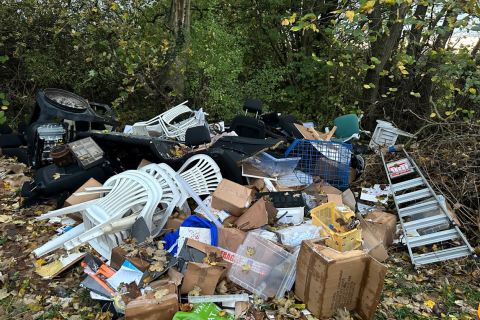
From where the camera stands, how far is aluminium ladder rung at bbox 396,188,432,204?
11.8 feet

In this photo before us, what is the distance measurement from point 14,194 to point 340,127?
4.69m

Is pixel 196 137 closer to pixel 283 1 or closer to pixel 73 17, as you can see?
pixel 73 17

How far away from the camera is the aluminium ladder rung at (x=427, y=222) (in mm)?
3205

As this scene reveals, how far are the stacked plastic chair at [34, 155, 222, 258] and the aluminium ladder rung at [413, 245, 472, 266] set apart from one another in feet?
7.49

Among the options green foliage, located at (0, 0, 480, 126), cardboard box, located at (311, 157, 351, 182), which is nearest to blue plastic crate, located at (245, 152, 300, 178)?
cardboard box, located at (311, 157, 351, 182)

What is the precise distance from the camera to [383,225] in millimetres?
3172

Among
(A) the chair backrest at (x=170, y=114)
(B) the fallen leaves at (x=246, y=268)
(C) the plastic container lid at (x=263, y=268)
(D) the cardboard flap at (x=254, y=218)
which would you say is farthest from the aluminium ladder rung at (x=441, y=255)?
(A) the chair backrest at (x=170, y=114)

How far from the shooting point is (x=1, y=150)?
516cm

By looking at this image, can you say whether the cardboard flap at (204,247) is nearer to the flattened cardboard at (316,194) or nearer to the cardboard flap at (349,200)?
the flattened cardboard at (316,194)

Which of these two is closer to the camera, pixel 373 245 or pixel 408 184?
pixel 373 245

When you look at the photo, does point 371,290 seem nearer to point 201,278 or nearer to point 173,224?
point 201,278

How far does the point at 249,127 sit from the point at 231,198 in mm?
1666

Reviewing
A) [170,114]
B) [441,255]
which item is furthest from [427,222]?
[170,114]

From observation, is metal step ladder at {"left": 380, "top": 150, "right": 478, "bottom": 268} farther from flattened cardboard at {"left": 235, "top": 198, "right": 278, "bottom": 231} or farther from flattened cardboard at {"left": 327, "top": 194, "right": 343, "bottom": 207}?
flattened cardboard at {"left": 235, "top": 198, "right": 278, "bottom": 231}
